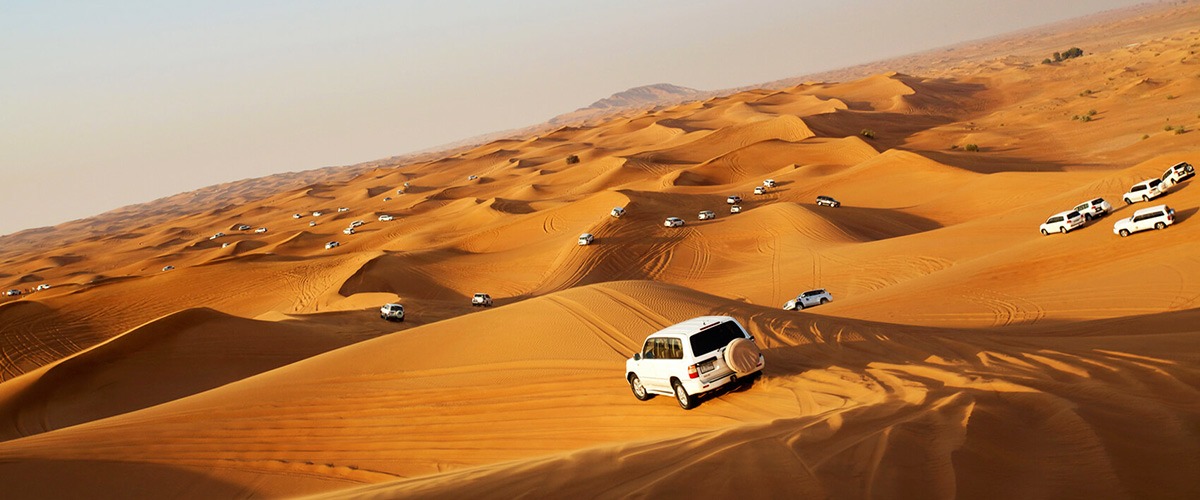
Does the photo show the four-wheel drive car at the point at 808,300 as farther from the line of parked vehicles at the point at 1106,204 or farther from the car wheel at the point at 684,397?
Answer: the car wheel at the point at 684,397

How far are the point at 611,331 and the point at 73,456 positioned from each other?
954 cm

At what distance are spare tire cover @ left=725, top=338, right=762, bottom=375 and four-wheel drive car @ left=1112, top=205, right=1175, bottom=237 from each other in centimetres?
1862

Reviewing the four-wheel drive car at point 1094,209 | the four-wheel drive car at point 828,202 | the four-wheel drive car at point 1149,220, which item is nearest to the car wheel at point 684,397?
the four-wheel drive car at point 1149,220

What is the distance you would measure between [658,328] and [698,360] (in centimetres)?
454

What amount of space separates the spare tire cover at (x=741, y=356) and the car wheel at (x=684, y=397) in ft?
2.45

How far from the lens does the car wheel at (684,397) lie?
441 inches

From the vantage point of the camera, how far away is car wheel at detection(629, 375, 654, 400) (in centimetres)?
1202

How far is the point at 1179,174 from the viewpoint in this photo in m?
28.4

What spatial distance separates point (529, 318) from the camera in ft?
57.4

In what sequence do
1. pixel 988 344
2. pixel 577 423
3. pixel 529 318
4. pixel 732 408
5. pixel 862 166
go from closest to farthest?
1. pixel 732 408
2. pixel 577 423
3. pixel 988 344
4. pixel 529 318
5. pixel 862 166

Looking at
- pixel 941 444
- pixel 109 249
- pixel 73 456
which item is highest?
pixel 941 444

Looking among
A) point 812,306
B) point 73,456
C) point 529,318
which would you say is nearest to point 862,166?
point 812,306

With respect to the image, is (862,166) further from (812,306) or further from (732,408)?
(732,408)

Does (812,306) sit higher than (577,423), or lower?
lower
